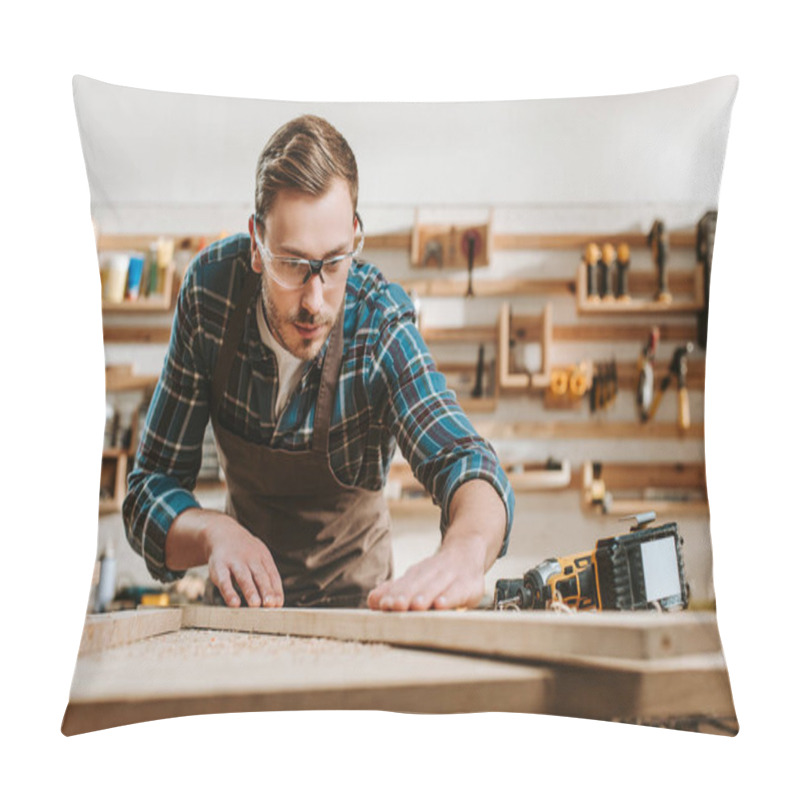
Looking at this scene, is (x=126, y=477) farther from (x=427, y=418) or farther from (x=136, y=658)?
(x=427, y=418)

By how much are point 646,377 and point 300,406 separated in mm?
537

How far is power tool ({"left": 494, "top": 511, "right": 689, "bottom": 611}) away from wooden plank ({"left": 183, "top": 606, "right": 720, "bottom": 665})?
38 mm

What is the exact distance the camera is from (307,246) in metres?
1.33

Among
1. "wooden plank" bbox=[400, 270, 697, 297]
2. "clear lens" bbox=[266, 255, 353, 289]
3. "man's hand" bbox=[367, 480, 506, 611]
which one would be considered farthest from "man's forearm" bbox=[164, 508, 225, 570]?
"wooden plank" bbox=[400, 270, 697, 297]

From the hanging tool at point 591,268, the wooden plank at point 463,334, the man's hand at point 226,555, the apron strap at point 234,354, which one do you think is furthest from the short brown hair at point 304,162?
the man's hand at point 226,555

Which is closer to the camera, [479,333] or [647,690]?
[647,690]

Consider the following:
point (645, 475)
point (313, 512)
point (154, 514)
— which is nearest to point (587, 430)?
point (645, 475)

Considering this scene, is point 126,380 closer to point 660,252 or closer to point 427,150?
point 427,150

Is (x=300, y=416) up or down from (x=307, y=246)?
down

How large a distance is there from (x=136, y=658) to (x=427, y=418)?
21.8 inches

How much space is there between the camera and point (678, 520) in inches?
51.5

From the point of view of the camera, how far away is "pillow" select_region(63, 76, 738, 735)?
130 centimetres

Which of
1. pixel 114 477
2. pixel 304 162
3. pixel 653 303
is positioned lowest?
pixel 114 477

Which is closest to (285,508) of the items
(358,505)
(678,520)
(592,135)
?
(358,505)
